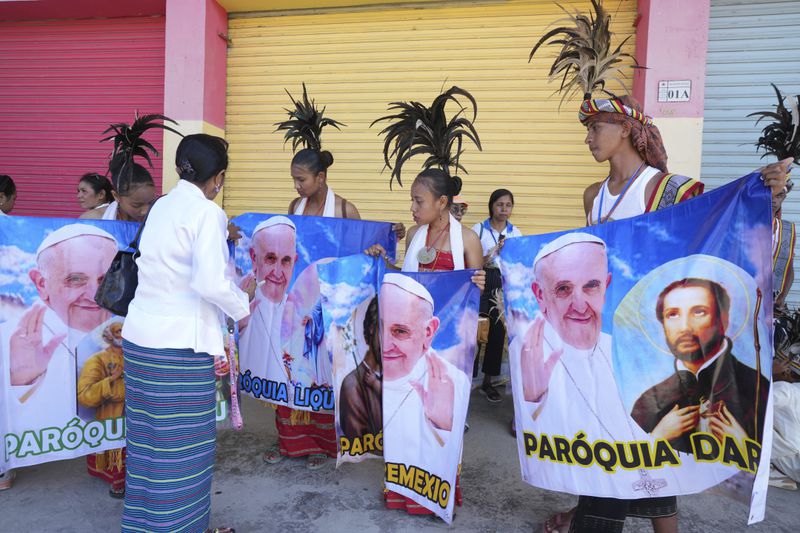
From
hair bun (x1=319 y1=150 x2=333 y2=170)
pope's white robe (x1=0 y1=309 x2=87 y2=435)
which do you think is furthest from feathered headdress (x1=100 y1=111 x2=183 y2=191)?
hair bun (x1=319 y1=150 x2=333 y2=170)

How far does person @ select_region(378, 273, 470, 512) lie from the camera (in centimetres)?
294

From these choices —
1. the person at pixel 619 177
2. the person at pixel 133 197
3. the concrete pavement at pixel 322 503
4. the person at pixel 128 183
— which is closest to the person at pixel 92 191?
the person at pixel 128 183

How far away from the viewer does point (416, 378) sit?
2.97m

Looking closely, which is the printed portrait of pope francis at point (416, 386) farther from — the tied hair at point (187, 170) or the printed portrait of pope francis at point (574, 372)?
the tied hair at point (187, 170)

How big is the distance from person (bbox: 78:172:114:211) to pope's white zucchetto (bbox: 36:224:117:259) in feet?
3.38

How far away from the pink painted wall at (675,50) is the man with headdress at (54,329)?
16.5 ft

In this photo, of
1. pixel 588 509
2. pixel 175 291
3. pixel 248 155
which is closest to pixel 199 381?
pixel 175 291

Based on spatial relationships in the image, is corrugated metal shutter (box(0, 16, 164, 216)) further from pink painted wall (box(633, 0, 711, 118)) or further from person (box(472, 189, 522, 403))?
pink painted wall (box(633, 0, 711, 118))

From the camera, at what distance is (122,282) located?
2.50 metres

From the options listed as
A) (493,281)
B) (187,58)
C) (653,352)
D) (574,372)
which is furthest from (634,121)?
(187,58)

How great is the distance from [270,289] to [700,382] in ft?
8.76

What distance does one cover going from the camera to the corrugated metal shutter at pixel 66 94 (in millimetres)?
6949

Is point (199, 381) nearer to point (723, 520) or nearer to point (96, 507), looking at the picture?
point (96, 507)

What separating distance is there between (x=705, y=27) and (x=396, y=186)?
3.51 m
